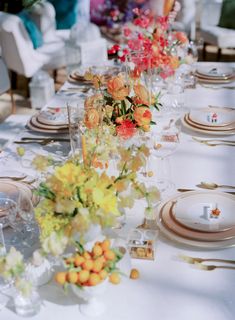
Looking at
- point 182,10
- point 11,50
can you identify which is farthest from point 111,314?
point 182,10

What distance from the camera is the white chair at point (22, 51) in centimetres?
398

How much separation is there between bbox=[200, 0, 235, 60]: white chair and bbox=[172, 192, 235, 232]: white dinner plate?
3.50 meters

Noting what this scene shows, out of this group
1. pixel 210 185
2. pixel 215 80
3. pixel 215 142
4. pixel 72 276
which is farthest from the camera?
pixel 215 80

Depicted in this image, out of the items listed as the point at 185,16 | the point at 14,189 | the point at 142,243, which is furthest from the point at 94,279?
the point at 185,16

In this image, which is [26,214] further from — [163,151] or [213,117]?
[213,117]

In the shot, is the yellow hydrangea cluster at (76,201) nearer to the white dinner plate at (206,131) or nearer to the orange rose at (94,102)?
the orange rose at (94,102)

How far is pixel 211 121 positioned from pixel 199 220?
73 centimetres

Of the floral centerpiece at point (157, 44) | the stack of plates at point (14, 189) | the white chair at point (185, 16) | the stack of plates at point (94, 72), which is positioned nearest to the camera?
the stack of plates at point (14, 189)

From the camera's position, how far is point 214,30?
4762 mm

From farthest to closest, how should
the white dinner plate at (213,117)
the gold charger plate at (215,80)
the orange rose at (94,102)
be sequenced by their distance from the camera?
the gold charger plate at (215,80) → the white dinner plate at (213,117) → the orange rose at (94,102)

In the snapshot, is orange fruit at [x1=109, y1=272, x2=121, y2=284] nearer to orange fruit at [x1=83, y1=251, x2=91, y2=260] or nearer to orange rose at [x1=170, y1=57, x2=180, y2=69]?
orange fruit at [x1=83, y1=251, x2=91, y2=260]

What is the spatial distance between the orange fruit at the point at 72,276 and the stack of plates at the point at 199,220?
36 centimetres

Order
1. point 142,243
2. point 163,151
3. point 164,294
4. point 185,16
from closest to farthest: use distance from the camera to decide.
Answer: point 164,294 < point 142,243 < point 163,151 < point 185,16

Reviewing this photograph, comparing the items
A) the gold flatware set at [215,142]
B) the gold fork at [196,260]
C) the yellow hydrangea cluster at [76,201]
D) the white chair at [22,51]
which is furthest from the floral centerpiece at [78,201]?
the white chair at [22,51]
